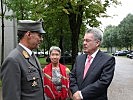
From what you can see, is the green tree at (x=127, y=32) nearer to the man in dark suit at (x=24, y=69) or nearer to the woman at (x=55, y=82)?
the woman at (x=55, y=82)

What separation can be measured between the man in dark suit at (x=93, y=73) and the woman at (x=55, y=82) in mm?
938

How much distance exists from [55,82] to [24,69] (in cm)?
204

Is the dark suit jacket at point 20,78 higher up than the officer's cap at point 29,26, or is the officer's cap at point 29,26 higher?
the officer's cap at point 29,26

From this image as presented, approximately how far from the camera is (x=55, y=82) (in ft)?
19.2

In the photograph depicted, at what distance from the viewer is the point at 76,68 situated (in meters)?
4.95

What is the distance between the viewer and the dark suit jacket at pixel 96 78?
4.59 m

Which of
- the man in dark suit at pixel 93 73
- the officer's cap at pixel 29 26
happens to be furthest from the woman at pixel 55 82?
the officer's cap at pixel 29 26

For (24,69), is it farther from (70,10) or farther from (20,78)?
(70,10)

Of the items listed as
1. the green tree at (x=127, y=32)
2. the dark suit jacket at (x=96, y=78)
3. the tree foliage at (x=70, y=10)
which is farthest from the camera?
the green tree at (x=127, y=32)

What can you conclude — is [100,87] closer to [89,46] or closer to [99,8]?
[89,46]

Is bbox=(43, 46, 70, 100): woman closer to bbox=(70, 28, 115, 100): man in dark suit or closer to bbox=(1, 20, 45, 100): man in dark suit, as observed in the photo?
bbox=(70, 28, 115, 100): man in dark suit

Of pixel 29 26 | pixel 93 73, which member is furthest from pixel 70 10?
pixel 29 26

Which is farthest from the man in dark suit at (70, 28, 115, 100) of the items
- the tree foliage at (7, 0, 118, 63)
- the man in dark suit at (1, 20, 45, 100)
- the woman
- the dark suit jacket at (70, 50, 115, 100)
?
the tree foliage at (7, 0, 118, 63)

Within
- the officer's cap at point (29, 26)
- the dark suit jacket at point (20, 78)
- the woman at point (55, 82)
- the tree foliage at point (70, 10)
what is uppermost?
the tree foliage at point (70, 10)
